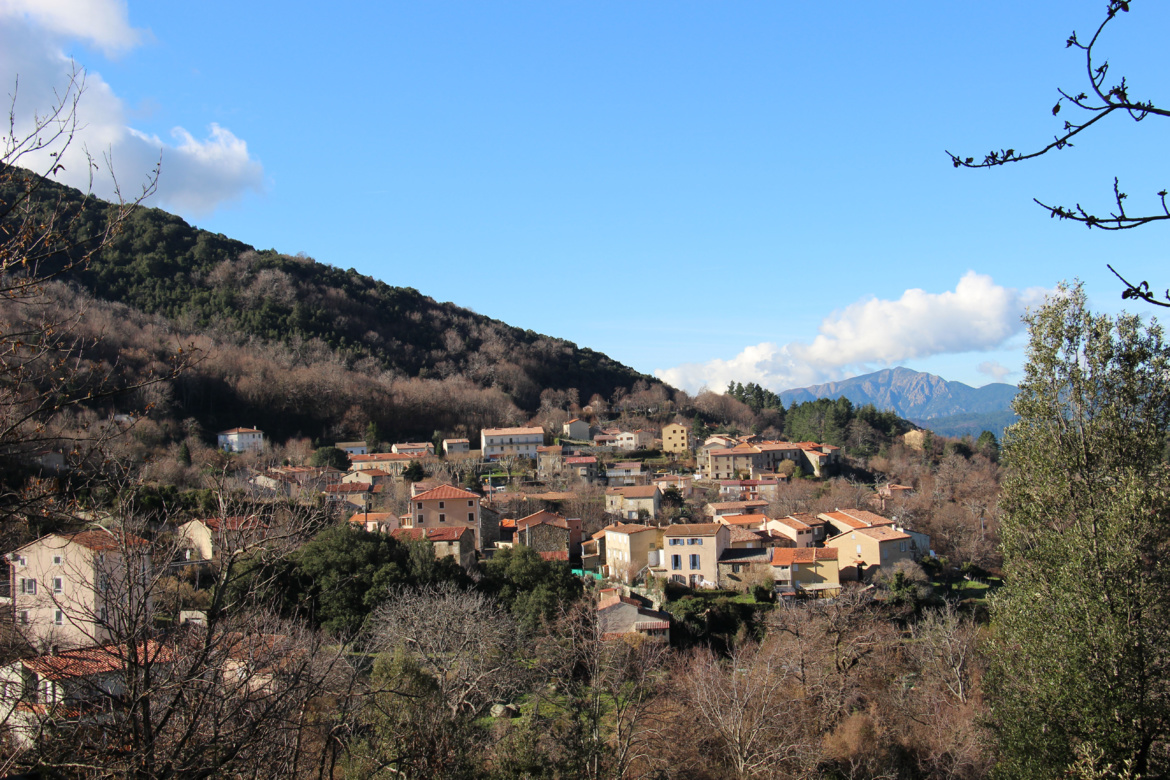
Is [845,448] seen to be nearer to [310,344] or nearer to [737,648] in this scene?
[737,648]

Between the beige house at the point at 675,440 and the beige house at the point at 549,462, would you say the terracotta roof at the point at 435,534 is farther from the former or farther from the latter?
the beige house at the point at 675,440

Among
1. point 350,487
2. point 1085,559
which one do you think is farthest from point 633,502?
point 1085,559

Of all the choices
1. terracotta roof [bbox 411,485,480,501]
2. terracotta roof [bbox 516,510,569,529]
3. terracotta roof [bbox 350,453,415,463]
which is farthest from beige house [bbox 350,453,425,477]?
terracotta roof [bbox 516,510,569,529]

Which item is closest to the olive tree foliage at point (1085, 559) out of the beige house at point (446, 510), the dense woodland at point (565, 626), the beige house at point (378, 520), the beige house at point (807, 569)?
the dense woodland at point (565, 626)

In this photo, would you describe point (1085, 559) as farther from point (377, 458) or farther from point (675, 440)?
point (675, 440)

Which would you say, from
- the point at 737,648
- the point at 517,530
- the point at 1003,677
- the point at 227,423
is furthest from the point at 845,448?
the point at 1003,677

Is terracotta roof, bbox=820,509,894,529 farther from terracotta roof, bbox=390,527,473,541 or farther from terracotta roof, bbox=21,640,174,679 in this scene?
terracotta roof, bbox=21,640,174,679
